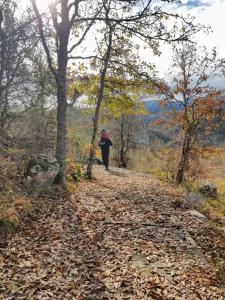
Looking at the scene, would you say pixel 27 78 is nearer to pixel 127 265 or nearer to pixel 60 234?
pixel 60 234

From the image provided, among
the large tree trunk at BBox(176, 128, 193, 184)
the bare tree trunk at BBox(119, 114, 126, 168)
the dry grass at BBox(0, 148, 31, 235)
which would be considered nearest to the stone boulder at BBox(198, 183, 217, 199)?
the large tree trunk at BBox(176, 128, 193, 184)

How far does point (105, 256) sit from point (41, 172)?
15.2 ft

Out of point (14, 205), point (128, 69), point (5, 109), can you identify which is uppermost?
point (128, 69)

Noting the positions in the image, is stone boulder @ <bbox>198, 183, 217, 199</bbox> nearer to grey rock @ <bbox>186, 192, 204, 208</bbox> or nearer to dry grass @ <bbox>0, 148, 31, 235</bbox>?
grey rock @ <bbox>186, 192, 204, 208</bbox>

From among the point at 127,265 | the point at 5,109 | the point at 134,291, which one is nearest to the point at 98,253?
the point at 127,265

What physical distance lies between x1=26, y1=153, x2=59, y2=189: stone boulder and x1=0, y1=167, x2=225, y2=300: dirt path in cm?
84

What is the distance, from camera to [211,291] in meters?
6.33

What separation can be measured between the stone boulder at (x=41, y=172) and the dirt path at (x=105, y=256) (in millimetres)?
836

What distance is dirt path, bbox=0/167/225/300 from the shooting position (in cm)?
613

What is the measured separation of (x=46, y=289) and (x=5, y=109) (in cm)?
1302

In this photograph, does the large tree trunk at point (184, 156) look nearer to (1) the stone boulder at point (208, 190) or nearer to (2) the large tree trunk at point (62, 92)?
(1) the stone boulder at point (208, 190)

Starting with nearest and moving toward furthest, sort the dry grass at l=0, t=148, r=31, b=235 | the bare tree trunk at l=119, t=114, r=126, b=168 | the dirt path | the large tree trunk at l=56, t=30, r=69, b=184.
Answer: the dirt path < the dry grass at l=0, t=148, r=31, b=235 < the large tree trunk at l=56, t=30, r=69, b=184 < the bare tree trunk at l=119, t=114, r=126, b=168

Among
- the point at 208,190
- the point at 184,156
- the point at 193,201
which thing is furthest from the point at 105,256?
the point at 208,190

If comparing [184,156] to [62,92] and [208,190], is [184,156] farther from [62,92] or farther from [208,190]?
[62,92]
